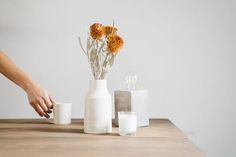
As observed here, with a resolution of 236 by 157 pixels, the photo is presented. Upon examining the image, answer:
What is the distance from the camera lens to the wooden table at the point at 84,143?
115 centimetres

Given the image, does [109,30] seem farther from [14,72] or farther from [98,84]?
[14,72]

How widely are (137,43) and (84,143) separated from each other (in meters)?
1.13

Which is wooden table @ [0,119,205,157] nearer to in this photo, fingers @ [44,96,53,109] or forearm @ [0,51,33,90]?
fingers @ [44,96,53,109]

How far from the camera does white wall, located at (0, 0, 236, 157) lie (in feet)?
7.61

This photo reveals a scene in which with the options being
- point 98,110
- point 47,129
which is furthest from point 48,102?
point 98,110

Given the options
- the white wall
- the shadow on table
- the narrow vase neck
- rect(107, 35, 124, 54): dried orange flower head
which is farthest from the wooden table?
the white wall

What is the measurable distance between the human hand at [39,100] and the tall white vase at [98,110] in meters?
0.27

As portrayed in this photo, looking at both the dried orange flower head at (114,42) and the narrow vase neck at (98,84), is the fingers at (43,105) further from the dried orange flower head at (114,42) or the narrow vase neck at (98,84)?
the dried orange flower head at (114,42)

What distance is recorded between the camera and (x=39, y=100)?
171cm

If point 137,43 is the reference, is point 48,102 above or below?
below

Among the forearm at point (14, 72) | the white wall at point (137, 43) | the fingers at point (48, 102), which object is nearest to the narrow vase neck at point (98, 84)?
the fingers at point (48, 102)

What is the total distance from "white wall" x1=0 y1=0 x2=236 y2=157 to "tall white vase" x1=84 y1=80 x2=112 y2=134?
2.61 feet

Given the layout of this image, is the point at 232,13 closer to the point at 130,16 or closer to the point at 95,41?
the point at 130,16

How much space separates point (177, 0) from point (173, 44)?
26 cm
